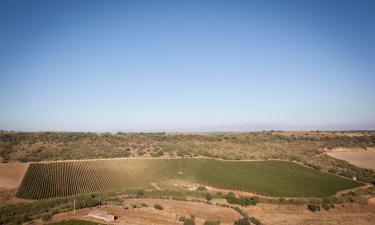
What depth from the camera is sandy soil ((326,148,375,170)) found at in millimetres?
80300

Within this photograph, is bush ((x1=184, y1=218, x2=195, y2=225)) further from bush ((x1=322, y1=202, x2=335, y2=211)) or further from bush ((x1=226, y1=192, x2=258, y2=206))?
bush ((x1=322, y1=202, x2=335, y2=211))

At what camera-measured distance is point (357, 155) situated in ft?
293

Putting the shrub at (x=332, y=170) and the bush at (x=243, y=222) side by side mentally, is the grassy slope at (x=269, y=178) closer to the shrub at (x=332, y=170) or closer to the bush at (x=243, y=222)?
the shrub at (x=332, y=170)

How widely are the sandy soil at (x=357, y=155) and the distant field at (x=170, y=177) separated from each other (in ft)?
60.7

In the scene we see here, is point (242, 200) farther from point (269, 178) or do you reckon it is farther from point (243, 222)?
point (269, 178)

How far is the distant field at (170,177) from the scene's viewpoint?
2005 inches

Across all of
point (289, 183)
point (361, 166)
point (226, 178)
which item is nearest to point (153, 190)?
point (226, 178)

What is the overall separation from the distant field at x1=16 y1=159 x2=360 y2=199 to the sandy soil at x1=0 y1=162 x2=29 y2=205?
1.07 meters

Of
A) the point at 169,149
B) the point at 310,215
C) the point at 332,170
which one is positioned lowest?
the point at 310,215

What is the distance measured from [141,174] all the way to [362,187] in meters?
39.4

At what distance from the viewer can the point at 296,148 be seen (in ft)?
304

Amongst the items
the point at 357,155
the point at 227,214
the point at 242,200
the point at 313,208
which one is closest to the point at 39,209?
the point at 227,214

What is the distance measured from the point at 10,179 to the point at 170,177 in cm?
2595

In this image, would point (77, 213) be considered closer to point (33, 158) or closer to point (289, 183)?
point (33, 158)
